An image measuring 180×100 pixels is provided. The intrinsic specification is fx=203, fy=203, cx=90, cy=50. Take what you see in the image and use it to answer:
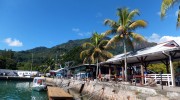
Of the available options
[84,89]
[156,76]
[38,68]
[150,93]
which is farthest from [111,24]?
[38,68]

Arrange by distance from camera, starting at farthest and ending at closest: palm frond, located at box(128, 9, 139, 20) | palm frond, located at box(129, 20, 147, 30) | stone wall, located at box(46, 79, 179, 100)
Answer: palm frond, located at box(128, 9, 139, 20) < palm frond, located at box(129, 20, 147, 30) < stone wall, located at box(46, 79, 179, 100)

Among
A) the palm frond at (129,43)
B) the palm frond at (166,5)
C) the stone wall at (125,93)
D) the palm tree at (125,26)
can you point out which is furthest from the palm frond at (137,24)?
the palm frond at (166,5)

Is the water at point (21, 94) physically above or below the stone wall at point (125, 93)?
below

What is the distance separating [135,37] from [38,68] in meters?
107

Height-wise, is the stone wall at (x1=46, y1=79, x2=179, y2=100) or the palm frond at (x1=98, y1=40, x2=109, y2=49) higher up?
the palm frond at (x1=98, y1=40, x2=109, y2=49)

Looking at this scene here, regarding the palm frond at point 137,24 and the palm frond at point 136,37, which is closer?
the palm frond at point 137,24

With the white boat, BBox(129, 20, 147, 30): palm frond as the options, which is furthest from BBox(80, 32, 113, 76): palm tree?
BBox(129, 20, 147, 30): palm frond

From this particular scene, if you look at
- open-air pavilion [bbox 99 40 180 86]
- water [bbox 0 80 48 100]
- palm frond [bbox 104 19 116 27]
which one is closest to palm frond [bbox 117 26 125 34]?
palm frond [bbox 104 19 116 27]

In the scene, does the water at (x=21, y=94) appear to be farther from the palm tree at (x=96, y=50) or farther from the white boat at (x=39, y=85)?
the palm tree at (x=96, y=50)

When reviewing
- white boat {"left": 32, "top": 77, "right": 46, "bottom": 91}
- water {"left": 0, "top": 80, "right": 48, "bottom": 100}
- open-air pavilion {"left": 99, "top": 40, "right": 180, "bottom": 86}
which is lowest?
water {"left": 0, "top": 80, "right": 48, "bottom": 100}

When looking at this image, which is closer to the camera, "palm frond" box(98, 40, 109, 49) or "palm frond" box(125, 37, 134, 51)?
"palm frond" box(125, 37, 134, 51)

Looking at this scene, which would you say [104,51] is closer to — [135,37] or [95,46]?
[95,46]

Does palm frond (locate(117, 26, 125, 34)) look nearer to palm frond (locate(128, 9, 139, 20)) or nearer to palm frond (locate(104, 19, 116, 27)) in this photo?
palm frond (locate(104, 19, 116, 27))

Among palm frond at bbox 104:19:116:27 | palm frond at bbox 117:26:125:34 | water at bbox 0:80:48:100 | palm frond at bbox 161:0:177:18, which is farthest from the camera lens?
water at bbox 0:80:48:100
